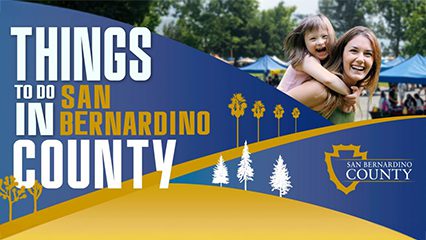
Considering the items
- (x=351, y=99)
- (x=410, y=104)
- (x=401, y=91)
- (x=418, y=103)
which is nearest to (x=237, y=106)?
(x=351, y=99)

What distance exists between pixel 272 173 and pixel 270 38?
24.8m

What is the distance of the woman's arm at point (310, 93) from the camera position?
617cm

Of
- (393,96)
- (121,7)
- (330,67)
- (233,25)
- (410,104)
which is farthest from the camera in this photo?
(121,7)

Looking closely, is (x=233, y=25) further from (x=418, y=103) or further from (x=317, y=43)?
(x=317, y=43)

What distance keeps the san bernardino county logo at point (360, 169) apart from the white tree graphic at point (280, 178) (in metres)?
0.35

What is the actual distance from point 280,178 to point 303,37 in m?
1.19

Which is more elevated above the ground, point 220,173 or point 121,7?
point 121,7

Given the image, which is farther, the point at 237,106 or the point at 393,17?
the point at 393,17

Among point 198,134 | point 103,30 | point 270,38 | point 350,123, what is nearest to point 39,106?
point 103,30

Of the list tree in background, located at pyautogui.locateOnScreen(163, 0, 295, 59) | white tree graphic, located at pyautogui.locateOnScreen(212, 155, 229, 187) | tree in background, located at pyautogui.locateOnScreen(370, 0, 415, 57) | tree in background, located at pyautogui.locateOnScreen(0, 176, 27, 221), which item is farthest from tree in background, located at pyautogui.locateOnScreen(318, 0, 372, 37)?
tree in background, located at pyautogui.locateOnScreen(0, 176, 27, 221)

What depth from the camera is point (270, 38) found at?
30.5 meters

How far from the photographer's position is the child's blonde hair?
6203mm

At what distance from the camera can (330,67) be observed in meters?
6.26

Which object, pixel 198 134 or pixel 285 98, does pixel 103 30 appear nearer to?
pixel 198 134
